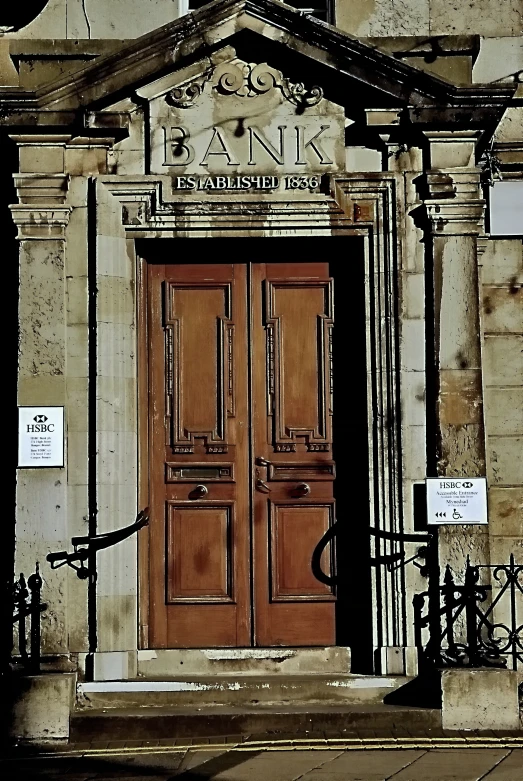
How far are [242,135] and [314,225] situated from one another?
0.91 metres

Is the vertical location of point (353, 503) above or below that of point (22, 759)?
above

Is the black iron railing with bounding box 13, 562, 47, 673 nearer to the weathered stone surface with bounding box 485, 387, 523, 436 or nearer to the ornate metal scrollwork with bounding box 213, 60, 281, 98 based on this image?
the weathered stone surface with bounding box 485, 387, 523, 436

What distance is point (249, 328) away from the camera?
390 inches

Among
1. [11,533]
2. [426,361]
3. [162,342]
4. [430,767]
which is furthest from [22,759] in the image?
[426,361]

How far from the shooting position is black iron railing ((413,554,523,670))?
8.84m

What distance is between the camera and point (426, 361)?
9492 mm

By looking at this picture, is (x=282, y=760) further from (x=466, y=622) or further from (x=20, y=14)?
(x=20, y=14)

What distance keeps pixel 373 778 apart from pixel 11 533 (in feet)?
12.2

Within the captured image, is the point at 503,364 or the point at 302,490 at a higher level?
the point at 503,364

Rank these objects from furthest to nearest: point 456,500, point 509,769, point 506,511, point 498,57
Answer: point 498,57
point 506,511
point 456,500
point 509,769

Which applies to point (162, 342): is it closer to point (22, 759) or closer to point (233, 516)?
point (233, 516)


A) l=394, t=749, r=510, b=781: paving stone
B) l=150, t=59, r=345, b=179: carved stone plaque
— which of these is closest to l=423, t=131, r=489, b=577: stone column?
l=150, t=59, r=345, b=179: carved stone plaque

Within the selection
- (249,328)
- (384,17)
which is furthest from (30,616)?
(384,17)

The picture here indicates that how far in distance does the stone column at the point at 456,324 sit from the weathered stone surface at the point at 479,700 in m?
0.84
